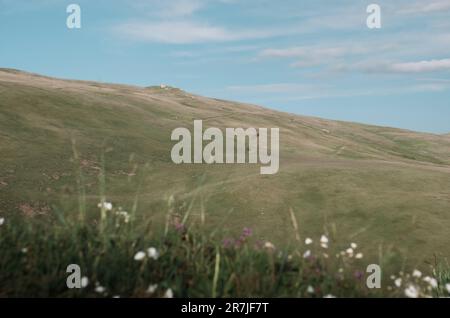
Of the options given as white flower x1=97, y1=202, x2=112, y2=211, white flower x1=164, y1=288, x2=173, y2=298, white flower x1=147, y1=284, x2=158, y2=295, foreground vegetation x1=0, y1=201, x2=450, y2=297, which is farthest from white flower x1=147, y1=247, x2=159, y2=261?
white flower x1=97, y1=202, x2=112, y2=211

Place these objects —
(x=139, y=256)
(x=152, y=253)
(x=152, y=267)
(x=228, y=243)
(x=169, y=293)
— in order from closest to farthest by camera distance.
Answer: (x=169, y=293) → (x=139, y=256) → (x=152, y=253) → (x=152, y=267) → (x=228, y=243)

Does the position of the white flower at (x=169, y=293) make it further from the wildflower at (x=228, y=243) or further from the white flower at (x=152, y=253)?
the wildflower at (x=228, y=243)

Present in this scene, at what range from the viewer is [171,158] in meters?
34.6

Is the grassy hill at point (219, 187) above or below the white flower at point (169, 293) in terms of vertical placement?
above

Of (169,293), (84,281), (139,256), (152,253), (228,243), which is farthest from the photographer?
(228,243)

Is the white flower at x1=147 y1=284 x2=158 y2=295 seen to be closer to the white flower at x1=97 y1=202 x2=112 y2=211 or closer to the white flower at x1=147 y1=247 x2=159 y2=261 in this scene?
the white flower at x1=147 y1=247 x2=159 y2=261

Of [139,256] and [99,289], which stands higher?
[139,256]

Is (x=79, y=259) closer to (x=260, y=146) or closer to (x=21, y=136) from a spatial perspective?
(x=21, y=136)

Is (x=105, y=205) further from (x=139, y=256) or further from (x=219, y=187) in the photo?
(x=219, y=187)

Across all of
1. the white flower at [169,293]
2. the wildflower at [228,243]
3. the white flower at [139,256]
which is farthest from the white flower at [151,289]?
the wildflower at [228,243]

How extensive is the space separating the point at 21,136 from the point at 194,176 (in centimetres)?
979

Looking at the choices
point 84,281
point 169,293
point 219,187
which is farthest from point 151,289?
point 219,187

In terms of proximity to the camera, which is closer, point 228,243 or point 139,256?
point 139,256
